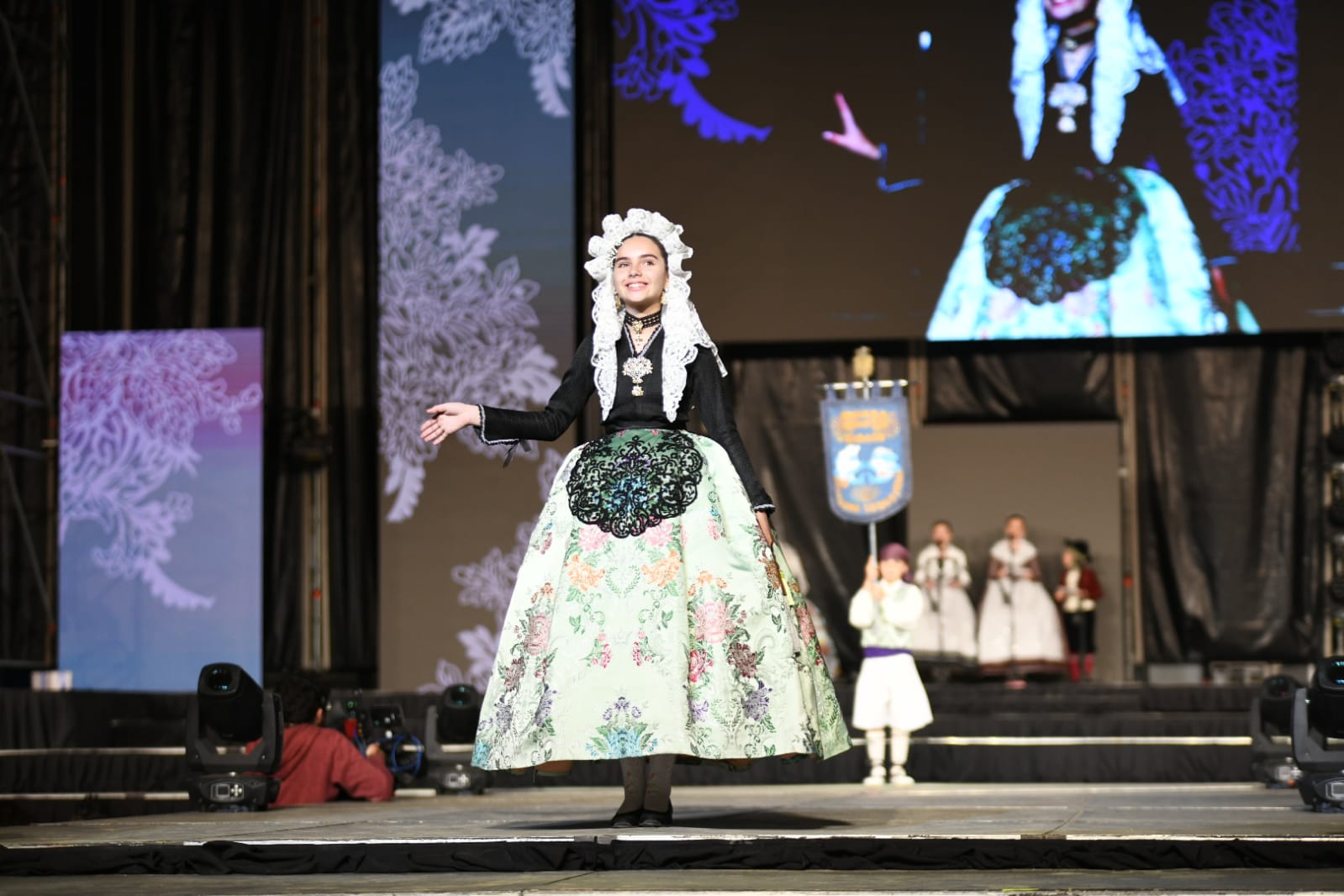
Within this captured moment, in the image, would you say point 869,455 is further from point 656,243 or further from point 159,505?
point 656,243

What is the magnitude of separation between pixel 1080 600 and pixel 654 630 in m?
7.71

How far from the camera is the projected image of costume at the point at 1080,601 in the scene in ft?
35.3

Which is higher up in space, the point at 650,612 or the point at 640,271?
the point at 640,271

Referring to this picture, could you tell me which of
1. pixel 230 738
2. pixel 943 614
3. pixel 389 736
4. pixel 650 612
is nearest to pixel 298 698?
pixel 230 738

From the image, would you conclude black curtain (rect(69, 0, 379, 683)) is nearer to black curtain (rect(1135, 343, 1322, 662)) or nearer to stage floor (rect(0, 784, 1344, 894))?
black curtain (rect(1135, 343, 1322, 662))

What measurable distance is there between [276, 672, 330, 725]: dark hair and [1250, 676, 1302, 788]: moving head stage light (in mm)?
3250

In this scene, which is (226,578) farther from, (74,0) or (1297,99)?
(1297,99)

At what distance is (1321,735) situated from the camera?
4.60 m

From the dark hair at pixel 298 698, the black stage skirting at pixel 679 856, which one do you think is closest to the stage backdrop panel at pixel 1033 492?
the dark hair at pixel 298 698

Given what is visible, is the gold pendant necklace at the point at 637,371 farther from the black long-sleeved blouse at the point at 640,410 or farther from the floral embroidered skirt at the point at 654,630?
the floral embroidered skirt at the point at 654,630

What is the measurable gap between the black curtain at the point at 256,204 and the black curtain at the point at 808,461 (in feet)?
8.07

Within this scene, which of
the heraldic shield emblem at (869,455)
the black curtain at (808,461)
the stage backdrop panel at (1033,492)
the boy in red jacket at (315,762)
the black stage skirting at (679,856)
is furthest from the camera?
the black curtain at (808,461)

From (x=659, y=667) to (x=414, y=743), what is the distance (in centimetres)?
346

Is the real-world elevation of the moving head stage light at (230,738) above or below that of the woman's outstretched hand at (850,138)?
below
